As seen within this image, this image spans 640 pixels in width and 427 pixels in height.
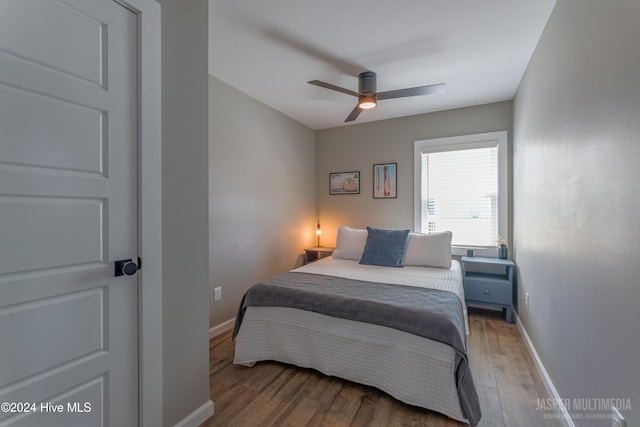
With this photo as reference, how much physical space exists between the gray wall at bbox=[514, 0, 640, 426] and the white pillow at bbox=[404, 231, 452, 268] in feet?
3.02

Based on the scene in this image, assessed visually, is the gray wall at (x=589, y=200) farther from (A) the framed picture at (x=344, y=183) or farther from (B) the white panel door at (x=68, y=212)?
(A) the framed picture at (x=344, y=183)

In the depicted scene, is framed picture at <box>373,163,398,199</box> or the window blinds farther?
framed picture at <box>373,163,398,199</box>

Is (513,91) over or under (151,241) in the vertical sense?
over

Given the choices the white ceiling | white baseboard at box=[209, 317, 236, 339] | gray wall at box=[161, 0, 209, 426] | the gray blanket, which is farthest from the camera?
white baseboard at box=[209, 317, 236, 339]

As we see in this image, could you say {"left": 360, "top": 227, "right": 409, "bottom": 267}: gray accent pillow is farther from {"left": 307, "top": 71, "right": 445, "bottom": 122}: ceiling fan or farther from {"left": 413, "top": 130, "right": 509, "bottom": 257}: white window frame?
{"left": 307, "top": 71, "right": 445, "bottom": 122}: ceiling fan

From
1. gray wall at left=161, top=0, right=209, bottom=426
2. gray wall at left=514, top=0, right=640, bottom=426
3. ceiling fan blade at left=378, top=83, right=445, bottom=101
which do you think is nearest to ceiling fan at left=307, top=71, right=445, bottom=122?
ceiling fan blade at left=378, top=83, right=445, bottom=101

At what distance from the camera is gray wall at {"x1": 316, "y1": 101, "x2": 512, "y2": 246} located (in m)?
3.48

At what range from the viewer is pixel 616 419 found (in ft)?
3.32

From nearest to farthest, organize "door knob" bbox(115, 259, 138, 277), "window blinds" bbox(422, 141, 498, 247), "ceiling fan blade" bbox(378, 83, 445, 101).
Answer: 1. "door knob" bbox(115, 259, 138, 277)
2. "ceiling fan blade" bbox(378, 83, 445, 101)
3. "window blinds" bbox(422, 141, 498, 247)

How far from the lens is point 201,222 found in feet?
5.25

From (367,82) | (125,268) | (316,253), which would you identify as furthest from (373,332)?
(316,253)

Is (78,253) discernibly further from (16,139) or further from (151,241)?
(16,139)

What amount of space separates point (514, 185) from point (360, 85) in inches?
83.0

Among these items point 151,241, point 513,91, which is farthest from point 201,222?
point 513,91
